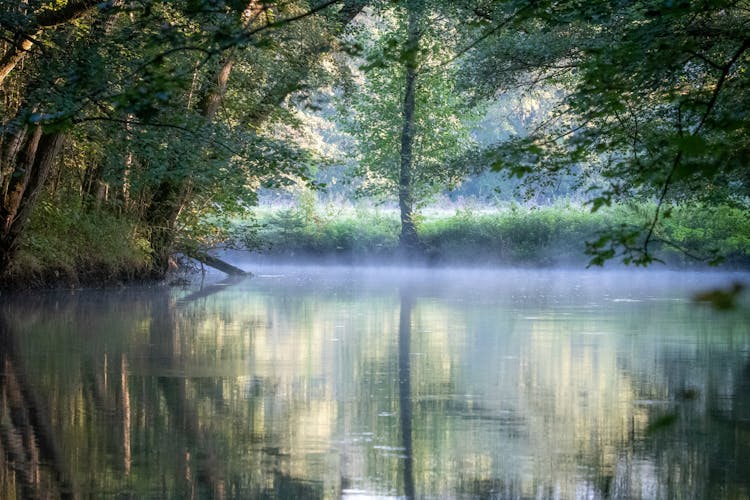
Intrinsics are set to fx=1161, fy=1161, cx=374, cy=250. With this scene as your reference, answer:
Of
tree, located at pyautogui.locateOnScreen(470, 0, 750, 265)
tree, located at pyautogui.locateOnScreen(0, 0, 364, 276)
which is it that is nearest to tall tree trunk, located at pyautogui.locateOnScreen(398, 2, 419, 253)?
tree, located at pyautogui.locateOnScreen(0, 0, 364, 276)

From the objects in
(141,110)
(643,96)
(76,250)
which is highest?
(643,96)

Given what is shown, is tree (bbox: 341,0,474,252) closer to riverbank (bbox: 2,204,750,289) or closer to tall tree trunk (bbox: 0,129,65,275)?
riverbank (bbox: 2,204,750,289)

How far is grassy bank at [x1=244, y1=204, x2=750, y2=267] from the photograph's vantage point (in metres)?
36.8

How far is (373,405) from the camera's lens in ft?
28.2

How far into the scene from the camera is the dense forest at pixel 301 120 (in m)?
8.44

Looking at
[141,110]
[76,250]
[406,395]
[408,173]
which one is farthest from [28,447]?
[408,173]

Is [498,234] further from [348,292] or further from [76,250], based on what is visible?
[76,250]

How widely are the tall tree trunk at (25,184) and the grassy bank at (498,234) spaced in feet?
47.4

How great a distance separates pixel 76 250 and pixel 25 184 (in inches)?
153

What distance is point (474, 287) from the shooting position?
27641 mm

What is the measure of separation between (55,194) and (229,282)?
7.39 m

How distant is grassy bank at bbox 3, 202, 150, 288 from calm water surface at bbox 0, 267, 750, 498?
517cm

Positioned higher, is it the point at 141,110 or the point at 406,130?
the point at 406,130

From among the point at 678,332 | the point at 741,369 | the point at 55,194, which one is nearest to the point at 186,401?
the point at 741,369
